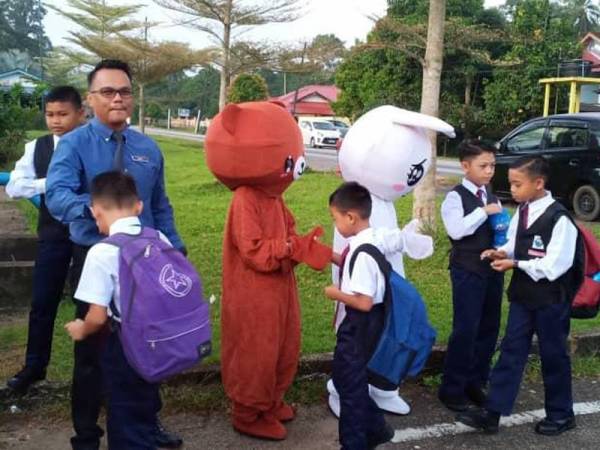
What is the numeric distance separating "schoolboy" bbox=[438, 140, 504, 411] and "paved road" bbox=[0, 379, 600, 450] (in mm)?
293

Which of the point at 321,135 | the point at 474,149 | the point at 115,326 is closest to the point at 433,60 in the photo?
the point at 474,149

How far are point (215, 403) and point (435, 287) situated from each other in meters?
2.88

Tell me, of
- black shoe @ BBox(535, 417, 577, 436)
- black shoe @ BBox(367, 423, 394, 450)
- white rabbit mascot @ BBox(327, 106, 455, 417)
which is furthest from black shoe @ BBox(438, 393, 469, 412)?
black shoe @ BBox(367, 423, 394, 450)

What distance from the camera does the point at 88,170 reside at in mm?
3211

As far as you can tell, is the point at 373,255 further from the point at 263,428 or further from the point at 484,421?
the point at 484,421

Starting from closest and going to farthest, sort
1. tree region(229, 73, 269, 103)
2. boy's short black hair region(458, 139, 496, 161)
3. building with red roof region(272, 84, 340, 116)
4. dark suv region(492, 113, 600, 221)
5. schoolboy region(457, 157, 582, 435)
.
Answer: schoolboy region(457, 157, 582, 435)
boy's short black hair region(458, 139, 496, 161)
dark suv region(492, 113, 600, 221)
tree region(229, 73, 269, 103)
building with red roof region(272, 84, 340, 116)

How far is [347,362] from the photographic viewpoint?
3182 millimetres

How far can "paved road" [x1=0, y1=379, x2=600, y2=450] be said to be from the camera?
3.54 m

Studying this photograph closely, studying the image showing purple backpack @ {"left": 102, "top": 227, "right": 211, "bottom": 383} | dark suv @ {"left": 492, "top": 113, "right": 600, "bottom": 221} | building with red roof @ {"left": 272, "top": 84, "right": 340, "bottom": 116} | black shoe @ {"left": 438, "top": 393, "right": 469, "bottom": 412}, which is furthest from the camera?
building with red roof @ {"left": 272, "top": 84, "right": 340, "bottom": 116}

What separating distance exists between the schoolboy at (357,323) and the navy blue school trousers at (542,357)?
0.79 meters

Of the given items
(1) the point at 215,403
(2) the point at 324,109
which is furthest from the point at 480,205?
(2) the point at 324,109

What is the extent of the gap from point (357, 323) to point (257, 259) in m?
0.59

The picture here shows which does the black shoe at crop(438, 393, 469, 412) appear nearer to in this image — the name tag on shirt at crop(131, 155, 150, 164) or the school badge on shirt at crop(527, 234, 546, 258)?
the school badge on shirt at crop(527, 234, 546, 258)

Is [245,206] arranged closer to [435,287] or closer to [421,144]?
[421,144]
